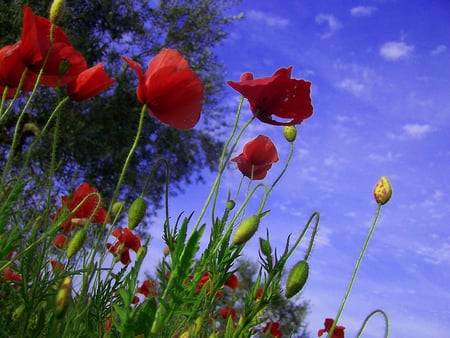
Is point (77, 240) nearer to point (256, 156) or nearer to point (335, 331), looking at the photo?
point (256, 156)

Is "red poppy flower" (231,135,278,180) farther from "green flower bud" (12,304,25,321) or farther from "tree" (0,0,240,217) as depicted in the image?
"tree" (0,0,240,217)

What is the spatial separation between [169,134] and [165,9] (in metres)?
2.77

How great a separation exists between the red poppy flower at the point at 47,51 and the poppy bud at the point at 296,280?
0.72 metres

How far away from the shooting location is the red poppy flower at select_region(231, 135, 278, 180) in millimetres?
1751

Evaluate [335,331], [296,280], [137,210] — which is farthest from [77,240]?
[335,331]

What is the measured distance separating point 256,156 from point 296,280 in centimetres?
57

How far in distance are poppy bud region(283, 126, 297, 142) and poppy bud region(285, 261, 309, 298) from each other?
52 cm

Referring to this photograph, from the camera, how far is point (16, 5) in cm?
1047

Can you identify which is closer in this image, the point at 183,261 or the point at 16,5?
the point at 183,261

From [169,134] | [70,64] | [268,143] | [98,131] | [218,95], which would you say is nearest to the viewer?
[70,64]

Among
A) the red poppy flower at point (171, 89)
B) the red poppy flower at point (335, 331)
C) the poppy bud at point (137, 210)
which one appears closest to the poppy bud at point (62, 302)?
the poppy bud at point (137, 210)

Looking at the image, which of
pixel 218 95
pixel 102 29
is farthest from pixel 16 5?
pixel 218 95

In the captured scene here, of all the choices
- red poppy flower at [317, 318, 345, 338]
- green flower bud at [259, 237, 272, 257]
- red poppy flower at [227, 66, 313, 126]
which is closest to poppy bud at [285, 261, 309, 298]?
green flower bud at [259, 237, 272, 257]

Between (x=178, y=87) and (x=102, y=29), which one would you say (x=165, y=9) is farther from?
(x=178, y=87)
